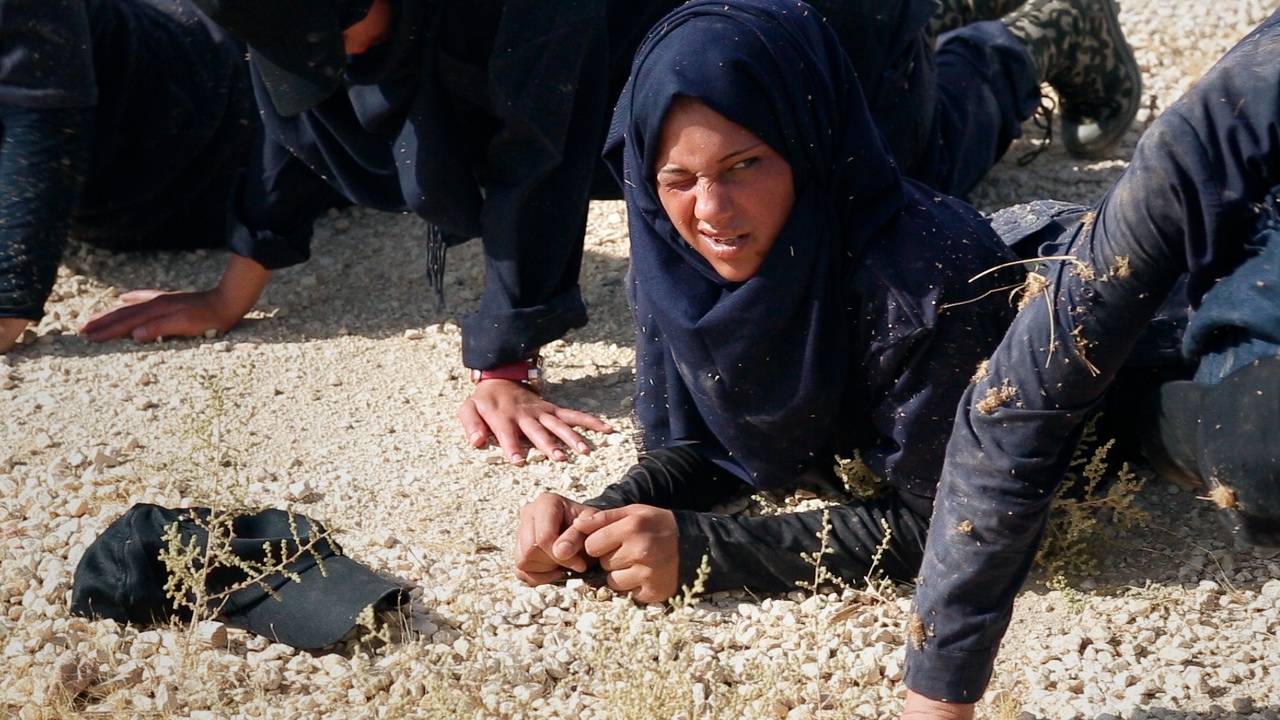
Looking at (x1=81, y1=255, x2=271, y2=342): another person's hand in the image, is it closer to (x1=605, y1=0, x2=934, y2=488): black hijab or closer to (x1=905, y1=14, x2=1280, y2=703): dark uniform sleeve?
(x1=605, y1=0, x2=934, y2=488): black hijab

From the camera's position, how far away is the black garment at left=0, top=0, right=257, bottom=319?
3.98 metres

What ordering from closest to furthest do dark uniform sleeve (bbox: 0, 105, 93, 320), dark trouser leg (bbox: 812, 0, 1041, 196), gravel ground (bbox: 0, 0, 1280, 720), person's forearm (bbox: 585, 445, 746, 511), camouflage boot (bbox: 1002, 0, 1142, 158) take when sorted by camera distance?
gravel ground (bbox: 0, 0, 1280, 720) < person's forearm (bbox: 585, 445, 746, 511) < dark trouser leg (bbox: 812, 0, 1041, 196) < dark uniform sleeve (bbox: 0, 105, 93, 320) < camouflage boot (bbox: 1002, 0, 1142, 158)

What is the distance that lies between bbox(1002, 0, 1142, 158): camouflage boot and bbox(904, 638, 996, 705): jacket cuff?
9.37ft

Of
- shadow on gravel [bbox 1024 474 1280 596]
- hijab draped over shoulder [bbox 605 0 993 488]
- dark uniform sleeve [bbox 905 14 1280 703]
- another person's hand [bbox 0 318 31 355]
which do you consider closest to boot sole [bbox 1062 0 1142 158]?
shadow on gravel [bbox 1024 474 1280 596]

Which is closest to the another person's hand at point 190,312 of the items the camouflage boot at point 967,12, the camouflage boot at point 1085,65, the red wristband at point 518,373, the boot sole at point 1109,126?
the red wristband at point 518,373

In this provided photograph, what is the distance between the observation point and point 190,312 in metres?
4.25

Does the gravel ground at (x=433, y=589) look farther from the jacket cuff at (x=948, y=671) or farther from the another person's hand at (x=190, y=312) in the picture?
the jacket cuff at (x=948, y=671)

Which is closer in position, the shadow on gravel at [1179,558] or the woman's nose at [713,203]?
the woman's nose at [713,203]

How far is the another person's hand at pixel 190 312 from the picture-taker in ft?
13.8

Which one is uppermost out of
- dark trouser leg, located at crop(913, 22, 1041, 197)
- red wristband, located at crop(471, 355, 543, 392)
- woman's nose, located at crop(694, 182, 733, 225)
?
woman's nose, located at crop(694, 182, 733, 225)

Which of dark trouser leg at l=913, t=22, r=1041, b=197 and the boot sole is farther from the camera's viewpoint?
the boot sole

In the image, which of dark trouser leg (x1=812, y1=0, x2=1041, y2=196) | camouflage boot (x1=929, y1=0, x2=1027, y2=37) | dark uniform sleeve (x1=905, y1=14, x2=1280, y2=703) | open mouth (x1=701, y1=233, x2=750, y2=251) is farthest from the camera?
camouflage boot (x1=929, y1=0, x2=1027, y2=37)

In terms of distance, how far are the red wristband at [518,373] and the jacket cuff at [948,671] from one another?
1.73 metres

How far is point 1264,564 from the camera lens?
3.02m
